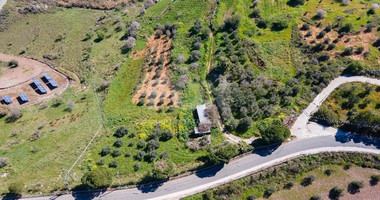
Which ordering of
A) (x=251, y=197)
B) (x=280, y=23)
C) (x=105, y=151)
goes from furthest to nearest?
1. (x=280, y=23)
2. (x=105, y=151)
3. (x=251, y=197)

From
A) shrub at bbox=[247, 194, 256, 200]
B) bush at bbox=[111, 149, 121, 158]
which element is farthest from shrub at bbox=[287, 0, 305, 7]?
bush at bbox=[111, 149, 121, 158]

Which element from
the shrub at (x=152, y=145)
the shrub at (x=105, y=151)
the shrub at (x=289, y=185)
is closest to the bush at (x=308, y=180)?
the shrub at (x=289, y=185)

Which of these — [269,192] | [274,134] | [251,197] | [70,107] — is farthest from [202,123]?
[70,107]

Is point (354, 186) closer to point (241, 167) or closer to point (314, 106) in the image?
point (314, 106)

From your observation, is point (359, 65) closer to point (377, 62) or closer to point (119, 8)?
point (377, 62)

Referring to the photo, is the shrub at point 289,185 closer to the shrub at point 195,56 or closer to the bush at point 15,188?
the shrub at point 195,56
